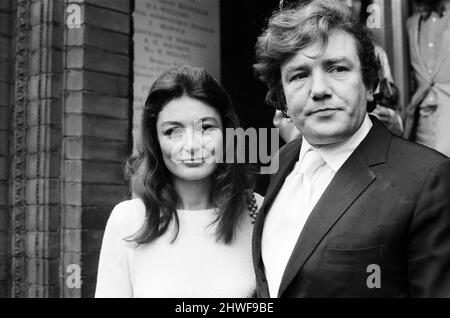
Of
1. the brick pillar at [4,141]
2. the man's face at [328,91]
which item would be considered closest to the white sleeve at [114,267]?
the man's face at [328,91]

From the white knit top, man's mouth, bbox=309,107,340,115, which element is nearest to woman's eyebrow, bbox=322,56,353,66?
man's mouth, bbox=309,107,340,115

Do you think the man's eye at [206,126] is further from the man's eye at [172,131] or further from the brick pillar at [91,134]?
the brick pillar at [91,134]

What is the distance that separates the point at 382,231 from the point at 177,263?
887 mm

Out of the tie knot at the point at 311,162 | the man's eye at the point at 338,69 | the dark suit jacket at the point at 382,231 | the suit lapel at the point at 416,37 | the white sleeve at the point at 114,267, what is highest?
the suit lapel at the point at 416,37

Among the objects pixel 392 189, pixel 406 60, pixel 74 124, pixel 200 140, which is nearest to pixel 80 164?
pixel 74 124

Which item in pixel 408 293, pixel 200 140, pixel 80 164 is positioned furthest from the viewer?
pixel 80 164

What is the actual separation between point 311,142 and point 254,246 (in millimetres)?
447

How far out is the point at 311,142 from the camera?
72.4 inches

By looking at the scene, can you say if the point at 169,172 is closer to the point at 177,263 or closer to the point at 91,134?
the point at 177,263

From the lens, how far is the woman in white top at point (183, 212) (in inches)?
81.4

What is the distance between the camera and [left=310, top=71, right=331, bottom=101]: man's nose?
173cm

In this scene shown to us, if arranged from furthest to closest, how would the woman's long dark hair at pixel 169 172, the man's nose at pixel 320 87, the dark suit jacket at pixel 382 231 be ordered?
the woman's long dark hair at pixel 169 172 < the man's nose at pixel 320 87 < the dark suit jacket at pixel 382 231

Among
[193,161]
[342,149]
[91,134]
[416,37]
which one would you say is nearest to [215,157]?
[193,161]
